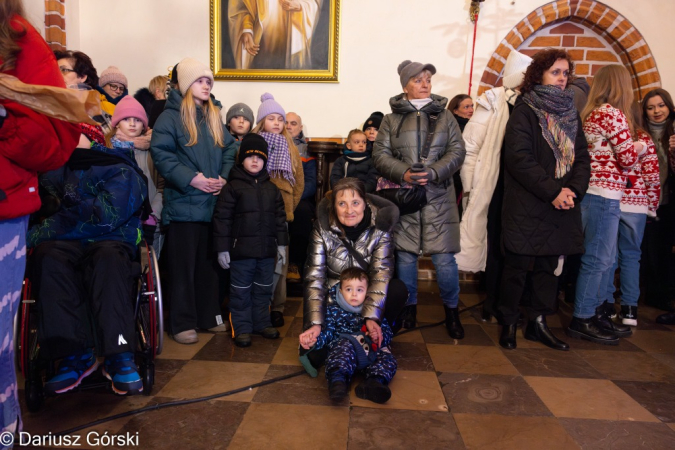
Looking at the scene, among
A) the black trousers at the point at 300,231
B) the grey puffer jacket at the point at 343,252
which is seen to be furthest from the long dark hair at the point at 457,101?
the grey puffer jacket at the point at 343,252

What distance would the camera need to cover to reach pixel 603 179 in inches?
108

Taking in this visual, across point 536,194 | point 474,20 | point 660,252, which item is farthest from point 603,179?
point 474,20

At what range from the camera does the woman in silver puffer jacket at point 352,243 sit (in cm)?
237

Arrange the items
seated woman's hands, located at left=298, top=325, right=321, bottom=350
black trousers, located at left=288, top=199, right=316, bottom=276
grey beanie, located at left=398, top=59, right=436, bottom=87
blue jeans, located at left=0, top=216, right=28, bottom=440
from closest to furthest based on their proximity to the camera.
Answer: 1. blue jeans, located at left=0, top=216, right=28, bottom=440
2. seated woman's hands, located at left=298, top=325, right=321, bottom=350
3. grey beanie, located at left=398, top=59, right=436, bottom=87
4. black trousers, located at left=288, top=199, right=316, bottom=276

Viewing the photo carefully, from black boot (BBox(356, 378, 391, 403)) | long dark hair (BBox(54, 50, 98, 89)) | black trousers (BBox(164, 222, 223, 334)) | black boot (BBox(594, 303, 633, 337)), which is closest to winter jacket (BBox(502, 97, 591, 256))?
black boot (BBox(594, 303, 633, 337))

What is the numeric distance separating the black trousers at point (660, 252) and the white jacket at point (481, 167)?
1475 millimetres

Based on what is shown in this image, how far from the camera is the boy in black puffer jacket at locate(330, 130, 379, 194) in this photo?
3643mm

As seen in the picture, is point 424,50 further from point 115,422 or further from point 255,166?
point 115,422

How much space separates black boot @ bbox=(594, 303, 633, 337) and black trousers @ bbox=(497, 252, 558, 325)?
502mm

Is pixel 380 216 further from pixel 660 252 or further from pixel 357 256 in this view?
pixel 660 252

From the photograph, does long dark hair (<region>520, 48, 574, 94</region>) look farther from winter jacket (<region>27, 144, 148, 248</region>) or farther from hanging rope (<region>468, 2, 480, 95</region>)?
winter jacket (<region>27, 144, 148, 248</region>)

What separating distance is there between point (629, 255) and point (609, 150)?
805mm

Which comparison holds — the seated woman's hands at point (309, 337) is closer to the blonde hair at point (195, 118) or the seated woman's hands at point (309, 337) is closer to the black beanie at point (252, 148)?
the black beanie at point (252, 148)

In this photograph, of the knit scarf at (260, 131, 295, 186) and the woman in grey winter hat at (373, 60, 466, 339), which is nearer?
the woman in grey winter hat at (373, 60, 466, 339)
